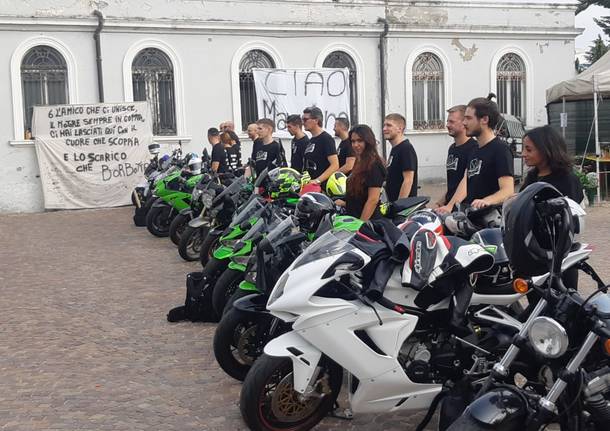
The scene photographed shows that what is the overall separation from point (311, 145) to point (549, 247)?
6505mm

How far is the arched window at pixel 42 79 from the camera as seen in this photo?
1722 cm

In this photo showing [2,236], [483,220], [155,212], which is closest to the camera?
[483,220]

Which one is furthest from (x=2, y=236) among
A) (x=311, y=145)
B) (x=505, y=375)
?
(x=505, y=375)

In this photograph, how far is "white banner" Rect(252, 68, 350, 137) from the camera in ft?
62.2

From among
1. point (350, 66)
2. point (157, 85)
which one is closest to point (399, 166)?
point (157, 85)

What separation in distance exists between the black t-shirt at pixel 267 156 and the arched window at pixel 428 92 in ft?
37.4

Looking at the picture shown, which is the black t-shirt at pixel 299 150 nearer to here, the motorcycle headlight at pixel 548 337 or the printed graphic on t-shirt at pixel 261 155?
the printed graphic on t-shirt at pixel 261 155

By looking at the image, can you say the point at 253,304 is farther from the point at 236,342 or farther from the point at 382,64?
the point at 382,64

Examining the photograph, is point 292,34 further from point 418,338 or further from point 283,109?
point 418,338

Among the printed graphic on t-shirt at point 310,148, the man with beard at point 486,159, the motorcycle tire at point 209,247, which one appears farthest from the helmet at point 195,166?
the man with beard at point 486,159

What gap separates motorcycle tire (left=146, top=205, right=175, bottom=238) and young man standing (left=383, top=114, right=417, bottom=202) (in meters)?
5.56

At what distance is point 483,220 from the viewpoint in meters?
4.93

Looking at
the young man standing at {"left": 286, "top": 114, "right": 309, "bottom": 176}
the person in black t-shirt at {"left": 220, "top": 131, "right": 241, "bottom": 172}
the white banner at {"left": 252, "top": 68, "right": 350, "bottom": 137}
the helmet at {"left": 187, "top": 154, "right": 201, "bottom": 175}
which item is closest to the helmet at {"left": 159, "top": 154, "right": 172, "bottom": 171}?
the person in black t-shirt at {"left": 220, "top": 131, "right": 241, "bottom": 172}

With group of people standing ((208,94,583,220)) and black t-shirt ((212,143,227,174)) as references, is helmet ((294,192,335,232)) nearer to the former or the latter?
group of people standing ((208,94,583,220))
